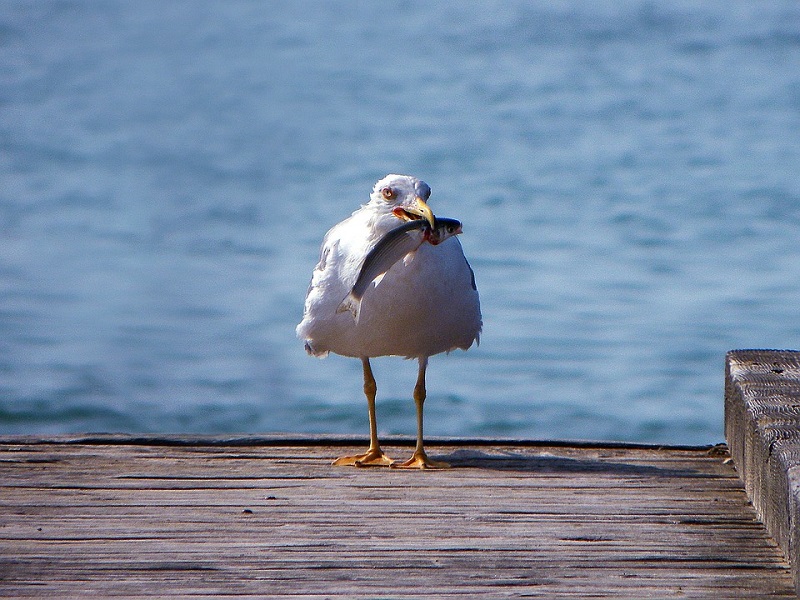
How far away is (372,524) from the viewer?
4.38 metres

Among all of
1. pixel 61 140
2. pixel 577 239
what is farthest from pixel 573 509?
pixel 61 140

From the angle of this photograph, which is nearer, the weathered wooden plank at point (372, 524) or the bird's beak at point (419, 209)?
the weathered wooden plank at point (372, 524)

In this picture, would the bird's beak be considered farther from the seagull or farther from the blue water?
the blue water

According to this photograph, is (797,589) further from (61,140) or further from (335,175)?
(61,140)

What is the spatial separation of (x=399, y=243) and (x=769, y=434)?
5.24ft

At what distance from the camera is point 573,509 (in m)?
4.57

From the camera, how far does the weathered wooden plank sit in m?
3.79

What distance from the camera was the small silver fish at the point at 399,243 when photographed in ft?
16.1

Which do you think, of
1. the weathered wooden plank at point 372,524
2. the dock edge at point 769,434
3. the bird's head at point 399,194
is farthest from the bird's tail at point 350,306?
the dock edge at point 769,434

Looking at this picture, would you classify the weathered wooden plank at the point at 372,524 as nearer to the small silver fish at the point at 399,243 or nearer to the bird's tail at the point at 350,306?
the bird's tail at the point at 350,306

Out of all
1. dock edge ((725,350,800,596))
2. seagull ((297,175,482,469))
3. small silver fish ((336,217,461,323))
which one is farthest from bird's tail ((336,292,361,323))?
dock edge ((725,350,800,596))

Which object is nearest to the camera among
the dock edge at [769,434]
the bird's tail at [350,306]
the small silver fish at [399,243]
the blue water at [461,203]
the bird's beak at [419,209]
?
the dock edge at [769,434]

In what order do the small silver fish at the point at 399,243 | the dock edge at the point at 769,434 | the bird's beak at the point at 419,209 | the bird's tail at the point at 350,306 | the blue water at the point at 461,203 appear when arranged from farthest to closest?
the blue water at the point at 461,203
the bird's tail at the point at 350,306
the bird's beak at the point at 419,209
the small silver fish at the point at 399,243
the dock edge at the point at 769,434

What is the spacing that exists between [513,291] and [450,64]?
9349 mm
